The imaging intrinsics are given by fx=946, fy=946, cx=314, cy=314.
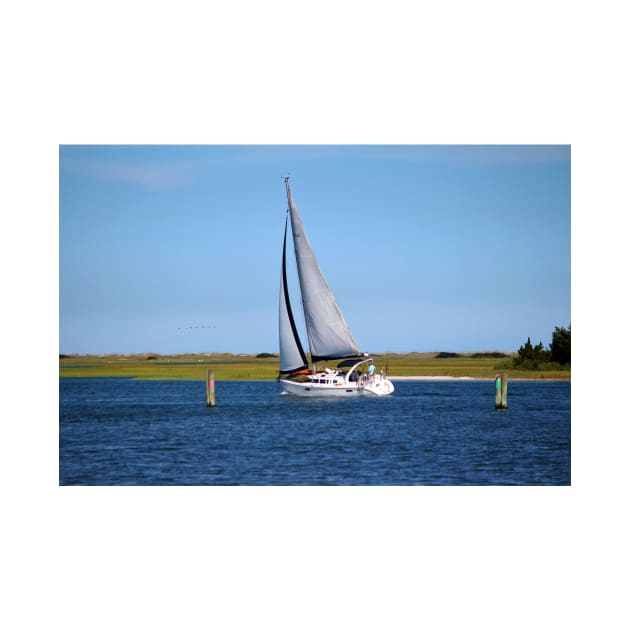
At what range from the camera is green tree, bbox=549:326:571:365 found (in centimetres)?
2336

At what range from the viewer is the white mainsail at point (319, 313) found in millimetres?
34656

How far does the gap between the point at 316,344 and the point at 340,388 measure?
10.8 ft

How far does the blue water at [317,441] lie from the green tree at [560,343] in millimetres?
1986

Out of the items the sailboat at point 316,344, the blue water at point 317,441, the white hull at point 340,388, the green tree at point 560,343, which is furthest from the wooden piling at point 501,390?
the white hull at point 340,388

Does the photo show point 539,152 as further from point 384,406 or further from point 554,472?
point 384,406

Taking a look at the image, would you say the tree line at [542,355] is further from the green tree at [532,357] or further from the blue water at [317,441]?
the blue water at [317,441]

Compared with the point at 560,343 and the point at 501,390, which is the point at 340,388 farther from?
the point at 560,343

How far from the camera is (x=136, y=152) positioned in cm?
2130

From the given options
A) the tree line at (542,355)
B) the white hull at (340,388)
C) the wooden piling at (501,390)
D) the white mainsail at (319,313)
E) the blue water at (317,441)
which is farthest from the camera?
the white hull at (340,388)

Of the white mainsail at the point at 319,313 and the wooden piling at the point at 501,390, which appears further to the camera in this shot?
the white mainsail at the point at 319,313

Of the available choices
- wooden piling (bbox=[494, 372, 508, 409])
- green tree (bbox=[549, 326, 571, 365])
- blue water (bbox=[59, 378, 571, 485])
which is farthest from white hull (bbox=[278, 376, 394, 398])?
green tree (bbox=[549, 326, 571, 365])

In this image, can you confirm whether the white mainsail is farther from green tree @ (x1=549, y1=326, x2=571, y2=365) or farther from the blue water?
green tree @ (x1=549, y1=326, x2=571, y2=365)
